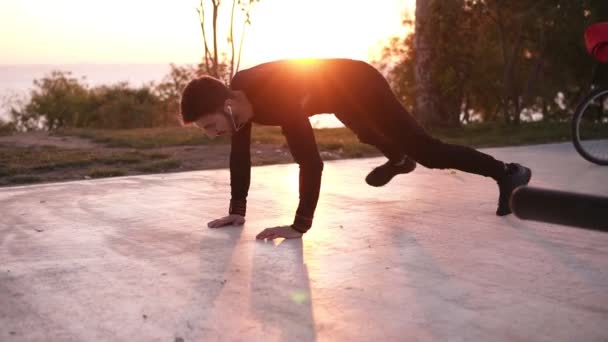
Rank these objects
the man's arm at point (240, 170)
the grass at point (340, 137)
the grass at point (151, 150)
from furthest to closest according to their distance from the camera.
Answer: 1. the grass at point (340, 137)
2. the grass at point (151, 150)
3. the man's arm at point (240, 170)

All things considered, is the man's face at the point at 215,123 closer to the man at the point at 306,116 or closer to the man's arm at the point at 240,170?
the man at the point at 306,116

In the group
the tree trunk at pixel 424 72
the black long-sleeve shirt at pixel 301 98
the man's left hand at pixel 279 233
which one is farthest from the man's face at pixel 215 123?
the tree trunk at pixel 424 72

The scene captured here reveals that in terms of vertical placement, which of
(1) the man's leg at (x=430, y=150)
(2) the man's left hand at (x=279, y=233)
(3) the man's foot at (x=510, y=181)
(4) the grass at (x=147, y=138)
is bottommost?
(4) the grass at (x=147, y=138)

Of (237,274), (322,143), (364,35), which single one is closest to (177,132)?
(322,143)

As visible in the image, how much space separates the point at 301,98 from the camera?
3.48 m

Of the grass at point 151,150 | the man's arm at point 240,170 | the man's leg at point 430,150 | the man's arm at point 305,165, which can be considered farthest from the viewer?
the grass at point 151,150

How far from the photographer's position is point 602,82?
619 centimetres

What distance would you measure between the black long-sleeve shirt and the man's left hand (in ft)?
0.10

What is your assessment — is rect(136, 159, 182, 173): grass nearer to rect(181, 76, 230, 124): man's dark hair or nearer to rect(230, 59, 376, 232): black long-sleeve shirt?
rect(230, 59, 376, 232): black long-sleeve shirt

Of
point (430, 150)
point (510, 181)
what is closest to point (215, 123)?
point (430, 150)

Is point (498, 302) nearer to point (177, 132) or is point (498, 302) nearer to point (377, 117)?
point (377, 117)

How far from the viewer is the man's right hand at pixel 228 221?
3.66 m

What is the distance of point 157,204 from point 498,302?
256 cm

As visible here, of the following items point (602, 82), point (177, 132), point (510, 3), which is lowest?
point (177, 132)
